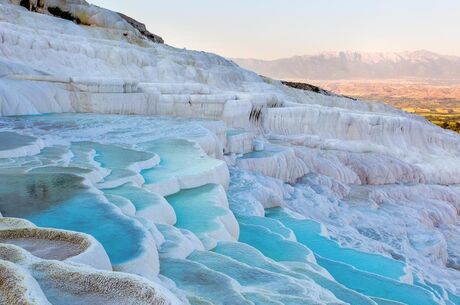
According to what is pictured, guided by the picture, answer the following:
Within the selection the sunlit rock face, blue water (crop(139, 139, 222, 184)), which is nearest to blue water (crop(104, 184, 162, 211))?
the sunlit rock face

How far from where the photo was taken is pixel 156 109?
1441 cm

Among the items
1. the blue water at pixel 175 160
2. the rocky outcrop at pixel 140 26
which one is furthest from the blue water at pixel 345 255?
the rocky outcrop at pixel 140 26

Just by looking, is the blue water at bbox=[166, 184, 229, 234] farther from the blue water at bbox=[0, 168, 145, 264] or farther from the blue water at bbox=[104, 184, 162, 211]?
the blue water at bbox=[0, 168, 145, 264]

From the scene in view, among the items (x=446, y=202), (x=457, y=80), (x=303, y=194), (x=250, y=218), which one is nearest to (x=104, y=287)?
(x=250, y=218)

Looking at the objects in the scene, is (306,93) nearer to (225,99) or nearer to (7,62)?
(225,99)

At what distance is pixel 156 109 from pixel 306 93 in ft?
34.9

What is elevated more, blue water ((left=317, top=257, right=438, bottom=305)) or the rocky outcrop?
the rocky outcrop

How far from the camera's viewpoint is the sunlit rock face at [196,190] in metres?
3.59

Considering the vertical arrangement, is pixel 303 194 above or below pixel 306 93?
below

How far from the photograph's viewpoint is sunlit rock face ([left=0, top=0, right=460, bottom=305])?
3588 mm

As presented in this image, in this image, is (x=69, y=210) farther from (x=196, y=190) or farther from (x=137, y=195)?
(x=196, y=190)

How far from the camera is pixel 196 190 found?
22.9 feet

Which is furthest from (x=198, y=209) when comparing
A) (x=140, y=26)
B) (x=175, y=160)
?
(x=140, y=26)

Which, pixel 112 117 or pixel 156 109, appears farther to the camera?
pixel 156 109
